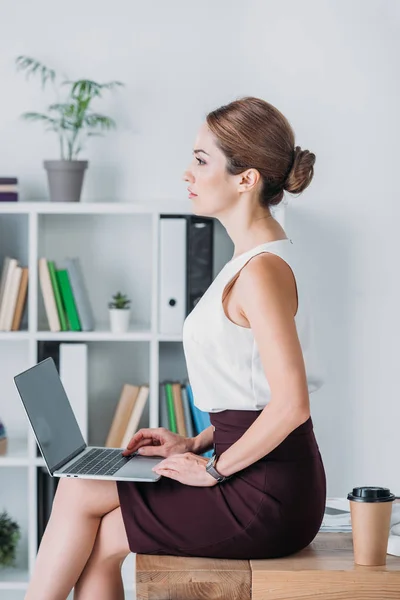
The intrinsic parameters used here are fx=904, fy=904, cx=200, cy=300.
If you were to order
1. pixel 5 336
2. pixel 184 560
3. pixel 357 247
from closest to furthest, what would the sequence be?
1. pixel 184 560
2. pixel 5 336
3. pixel 357 247

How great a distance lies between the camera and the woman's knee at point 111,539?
1.66m

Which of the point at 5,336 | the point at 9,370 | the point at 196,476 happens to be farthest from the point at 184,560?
the point at 9,370

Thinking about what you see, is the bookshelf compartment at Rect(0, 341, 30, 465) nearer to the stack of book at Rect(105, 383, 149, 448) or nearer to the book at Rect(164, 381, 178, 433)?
the stack of book at Rect(105, 383, 149, 448)

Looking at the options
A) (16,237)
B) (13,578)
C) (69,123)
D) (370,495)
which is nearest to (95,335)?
(16,237)

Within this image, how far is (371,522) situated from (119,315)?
1.62m

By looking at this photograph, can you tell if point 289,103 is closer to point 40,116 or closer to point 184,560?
point 40,116

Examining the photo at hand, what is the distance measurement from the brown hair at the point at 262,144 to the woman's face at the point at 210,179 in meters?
0.02

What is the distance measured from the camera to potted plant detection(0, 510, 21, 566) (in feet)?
10.1

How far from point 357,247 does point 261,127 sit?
4.94ft

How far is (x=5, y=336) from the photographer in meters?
2.96

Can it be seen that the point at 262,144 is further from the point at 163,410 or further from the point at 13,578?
the point at 13,578

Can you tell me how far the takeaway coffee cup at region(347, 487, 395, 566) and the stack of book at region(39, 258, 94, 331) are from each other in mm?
1629

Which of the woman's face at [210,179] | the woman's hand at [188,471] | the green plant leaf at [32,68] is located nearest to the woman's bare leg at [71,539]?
the woman's hand at [188,471]

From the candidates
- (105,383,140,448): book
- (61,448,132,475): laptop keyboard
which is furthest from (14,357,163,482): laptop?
(105,383,140,448): book
